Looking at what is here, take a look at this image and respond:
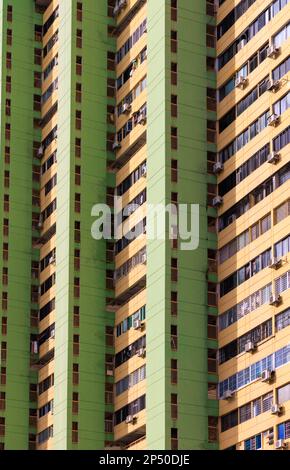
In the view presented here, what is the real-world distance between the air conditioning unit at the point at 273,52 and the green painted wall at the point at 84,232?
69.0 ft

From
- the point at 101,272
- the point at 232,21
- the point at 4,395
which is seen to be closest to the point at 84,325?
the point at 101,272

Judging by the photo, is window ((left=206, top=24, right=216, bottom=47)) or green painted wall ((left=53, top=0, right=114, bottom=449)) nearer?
window ((left=206, top=24, right=216, bottom=47))

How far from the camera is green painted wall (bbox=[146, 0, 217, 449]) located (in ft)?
286

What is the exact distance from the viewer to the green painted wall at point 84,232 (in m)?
98.9

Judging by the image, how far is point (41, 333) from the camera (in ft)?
362

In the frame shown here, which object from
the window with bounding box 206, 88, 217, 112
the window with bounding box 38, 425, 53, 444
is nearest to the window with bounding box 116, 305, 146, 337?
the window with bounding box 38, 425, 53, 444

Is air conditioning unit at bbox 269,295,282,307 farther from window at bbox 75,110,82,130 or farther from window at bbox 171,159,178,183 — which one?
window at bbox 75,110,82,130

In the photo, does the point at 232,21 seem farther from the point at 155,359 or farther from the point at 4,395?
the point at 4,395

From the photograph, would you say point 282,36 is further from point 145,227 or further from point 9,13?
point 9,13

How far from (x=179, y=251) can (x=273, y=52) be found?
13026 millimetres

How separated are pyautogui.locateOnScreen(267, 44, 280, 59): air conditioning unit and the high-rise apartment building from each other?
0.18m

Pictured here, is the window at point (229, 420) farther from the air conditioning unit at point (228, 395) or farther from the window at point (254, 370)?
the window at point (254, 370)

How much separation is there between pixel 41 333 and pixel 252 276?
27.9 m

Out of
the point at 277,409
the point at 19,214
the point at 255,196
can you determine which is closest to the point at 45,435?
the point at 19,214
